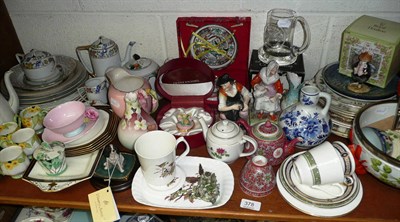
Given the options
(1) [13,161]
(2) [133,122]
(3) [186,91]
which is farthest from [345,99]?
(1) [13,161]

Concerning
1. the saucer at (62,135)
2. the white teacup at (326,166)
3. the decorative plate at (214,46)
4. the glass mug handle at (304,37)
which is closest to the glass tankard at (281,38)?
the glass mug handle at (304,37)

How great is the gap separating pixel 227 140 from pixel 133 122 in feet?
0.87

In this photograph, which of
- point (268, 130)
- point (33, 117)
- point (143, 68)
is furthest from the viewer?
point (143, 68)

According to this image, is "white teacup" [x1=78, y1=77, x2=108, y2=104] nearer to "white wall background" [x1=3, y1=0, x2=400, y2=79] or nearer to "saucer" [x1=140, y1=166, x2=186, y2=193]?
"white wall background" [x1=3, y1=0, x2=400, y2=79]

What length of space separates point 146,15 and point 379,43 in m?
0.73

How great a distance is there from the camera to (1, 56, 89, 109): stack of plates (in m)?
1.16

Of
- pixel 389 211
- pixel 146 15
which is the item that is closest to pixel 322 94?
pixel 389 211

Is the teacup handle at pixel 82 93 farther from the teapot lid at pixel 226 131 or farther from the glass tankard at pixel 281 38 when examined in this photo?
the glass tankard at pixel 281 38

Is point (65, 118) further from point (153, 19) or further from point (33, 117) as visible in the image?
point (153, 19)

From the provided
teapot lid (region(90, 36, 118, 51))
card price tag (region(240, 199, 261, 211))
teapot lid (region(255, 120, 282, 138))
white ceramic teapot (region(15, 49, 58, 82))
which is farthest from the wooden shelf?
teapot lid (region(90, 36, 118, 51))

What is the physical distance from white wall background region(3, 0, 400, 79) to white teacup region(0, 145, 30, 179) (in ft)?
1.67

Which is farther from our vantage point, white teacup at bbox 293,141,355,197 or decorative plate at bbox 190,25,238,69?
decorative plate at bbox 190,25,238,69

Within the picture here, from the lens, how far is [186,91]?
1126mm

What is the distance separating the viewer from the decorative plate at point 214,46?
117 cm
